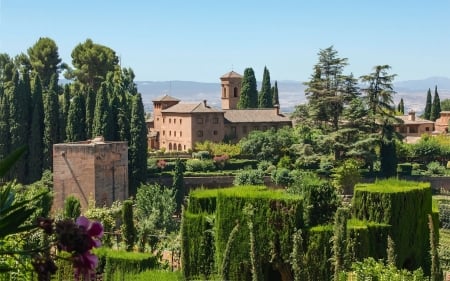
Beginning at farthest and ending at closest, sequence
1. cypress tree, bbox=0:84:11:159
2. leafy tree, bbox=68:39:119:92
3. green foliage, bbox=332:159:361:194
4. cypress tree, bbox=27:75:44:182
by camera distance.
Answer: leafy tree, bbox=68:39:119:92, cypress tree, bbox=0:84:11:159, green foliage, bbox=332:159:361:194, cypress tree, bbox=27:75:44:182

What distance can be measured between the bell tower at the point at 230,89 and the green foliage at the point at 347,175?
29491 millimetres

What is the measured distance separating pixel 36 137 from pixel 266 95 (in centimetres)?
3178

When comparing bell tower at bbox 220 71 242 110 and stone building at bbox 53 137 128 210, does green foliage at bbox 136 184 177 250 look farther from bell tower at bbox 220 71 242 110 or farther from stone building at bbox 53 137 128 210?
bell tower at bbox 220 71 242 110

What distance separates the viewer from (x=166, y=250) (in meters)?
21.5

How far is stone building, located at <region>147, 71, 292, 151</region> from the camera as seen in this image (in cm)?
5919

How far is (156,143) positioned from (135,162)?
2210 cm

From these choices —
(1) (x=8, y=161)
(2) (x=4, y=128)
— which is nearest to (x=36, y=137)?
(2) (x=4, y=128)

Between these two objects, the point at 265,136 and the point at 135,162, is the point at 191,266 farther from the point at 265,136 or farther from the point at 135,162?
the point at 265,136

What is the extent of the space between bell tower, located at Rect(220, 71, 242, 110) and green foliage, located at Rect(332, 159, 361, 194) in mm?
29491

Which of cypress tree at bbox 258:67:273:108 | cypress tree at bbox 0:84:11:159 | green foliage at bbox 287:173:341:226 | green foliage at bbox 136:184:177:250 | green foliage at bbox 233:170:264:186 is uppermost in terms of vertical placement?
cypress tree at bbox 258:67:273:108

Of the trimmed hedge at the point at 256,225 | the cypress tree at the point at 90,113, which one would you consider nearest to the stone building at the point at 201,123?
the cypress tree at the point at 90,113

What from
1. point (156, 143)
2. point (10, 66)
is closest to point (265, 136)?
point (156, 143)

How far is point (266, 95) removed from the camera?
71.2 m

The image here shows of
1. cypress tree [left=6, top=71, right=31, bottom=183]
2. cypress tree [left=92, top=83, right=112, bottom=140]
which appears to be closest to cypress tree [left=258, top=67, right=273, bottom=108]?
cypress tree [left=92, top=83, right=112, bottom=140]
